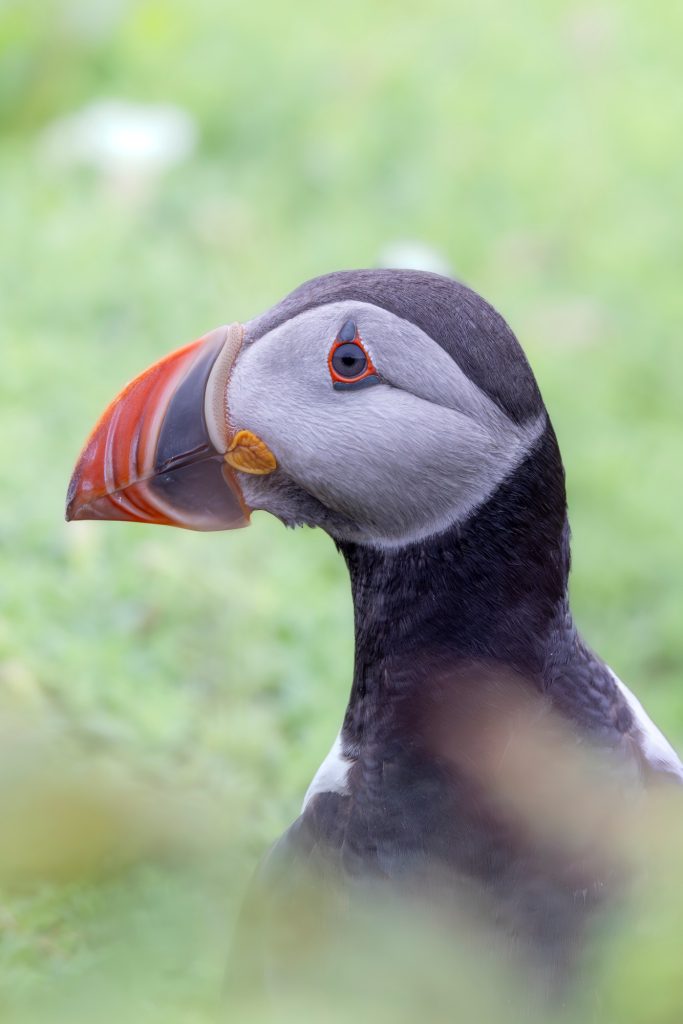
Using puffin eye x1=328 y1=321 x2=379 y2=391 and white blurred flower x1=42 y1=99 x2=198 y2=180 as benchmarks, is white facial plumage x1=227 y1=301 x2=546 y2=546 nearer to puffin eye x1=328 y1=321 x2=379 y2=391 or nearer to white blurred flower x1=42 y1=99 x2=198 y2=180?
puffin eye x1=328 y1=321 x2=379 y2=391

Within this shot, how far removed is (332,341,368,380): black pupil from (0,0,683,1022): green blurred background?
0.58 m

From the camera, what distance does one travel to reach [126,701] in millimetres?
3635

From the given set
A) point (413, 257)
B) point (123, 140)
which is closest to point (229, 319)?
point (413, 257)

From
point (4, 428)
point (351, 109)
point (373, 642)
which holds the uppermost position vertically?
point (351, 109)

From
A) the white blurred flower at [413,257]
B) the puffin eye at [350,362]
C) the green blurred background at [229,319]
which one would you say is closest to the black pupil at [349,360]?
the puffin eye at [350,362]

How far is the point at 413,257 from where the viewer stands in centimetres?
557

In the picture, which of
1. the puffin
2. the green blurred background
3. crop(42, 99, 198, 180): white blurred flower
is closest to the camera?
the green blurred background

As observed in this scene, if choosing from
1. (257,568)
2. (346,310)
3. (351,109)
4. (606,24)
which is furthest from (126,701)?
(606,24)

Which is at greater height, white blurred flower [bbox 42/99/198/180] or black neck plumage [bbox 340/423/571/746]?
white blurred flower [bbox 42/99/198/180]

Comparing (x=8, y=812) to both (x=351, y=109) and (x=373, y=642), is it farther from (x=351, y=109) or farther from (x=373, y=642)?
(x=351, y=109)

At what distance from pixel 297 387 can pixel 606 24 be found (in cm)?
642

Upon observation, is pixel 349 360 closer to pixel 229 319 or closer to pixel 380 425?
pixel 380 425

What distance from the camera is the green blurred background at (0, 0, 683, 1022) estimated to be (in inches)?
45.4

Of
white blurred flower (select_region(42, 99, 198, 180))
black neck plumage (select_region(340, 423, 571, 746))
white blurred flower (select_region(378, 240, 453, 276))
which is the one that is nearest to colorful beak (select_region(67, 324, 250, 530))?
black neck plumage (select_region(340, 423, 571, 746))
